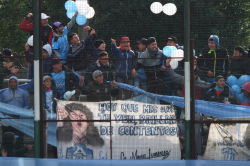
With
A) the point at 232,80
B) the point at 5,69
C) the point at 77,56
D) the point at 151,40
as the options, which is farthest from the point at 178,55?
the point at 5,69

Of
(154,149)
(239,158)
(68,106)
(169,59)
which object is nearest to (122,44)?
(169,59)

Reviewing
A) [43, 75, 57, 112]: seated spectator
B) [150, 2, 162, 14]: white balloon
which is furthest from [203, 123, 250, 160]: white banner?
[43, 75, 57, 112]: seated spectator

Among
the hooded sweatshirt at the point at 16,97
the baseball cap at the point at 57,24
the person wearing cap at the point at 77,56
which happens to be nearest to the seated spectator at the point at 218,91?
the person wearing cap at the point at 77,56

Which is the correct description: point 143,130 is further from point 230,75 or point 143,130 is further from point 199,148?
point 230,75

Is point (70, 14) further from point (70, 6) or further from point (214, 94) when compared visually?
point (214, 94)

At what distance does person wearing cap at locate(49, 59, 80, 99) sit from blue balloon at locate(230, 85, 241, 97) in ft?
7.85

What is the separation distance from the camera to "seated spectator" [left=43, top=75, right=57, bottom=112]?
241 inches

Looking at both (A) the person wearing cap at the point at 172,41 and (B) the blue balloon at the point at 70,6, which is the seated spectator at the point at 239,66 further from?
(B) the blue balloon at the point at 70,6

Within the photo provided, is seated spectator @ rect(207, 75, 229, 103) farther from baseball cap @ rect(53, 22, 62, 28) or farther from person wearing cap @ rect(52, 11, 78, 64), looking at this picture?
baseball cap @ rect(53, 22, 62, 28)

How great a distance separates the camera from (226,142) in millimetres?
5961

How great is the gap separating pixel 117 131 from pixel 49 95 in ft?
3.98

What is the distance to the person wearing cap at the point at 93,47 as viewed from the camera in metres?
6.24

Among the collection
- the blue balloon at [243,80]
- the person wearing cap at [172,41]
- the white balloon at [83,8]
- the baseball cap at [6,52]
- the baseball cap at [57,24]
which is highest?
the white balloon at [83,8]

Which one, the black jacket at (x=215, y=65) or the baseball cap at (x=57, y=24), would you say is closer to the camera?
the black jacket at (x=215, y=65)
